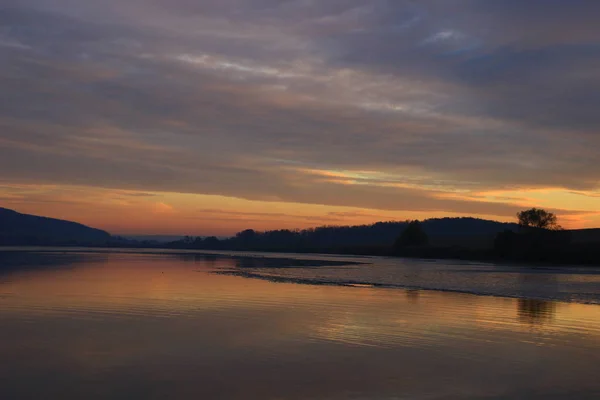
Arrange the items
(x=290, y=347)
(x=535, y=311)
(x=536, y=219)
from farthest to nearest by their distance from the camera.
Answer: (x=536, y=219) < (x=535, y=311) < (x=290, y=347)

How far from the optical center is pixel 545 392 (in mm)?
13367

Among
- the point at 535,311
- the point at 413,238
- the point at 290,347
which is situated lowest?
the point at 290,347

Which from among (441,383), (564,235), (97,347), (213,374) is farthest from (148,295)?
(564,235)

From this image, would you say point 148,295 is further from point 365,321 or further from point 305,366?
point 305,366

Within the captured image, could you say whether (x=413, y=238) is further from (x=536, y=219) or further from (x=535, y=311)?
(x=535, y=311)

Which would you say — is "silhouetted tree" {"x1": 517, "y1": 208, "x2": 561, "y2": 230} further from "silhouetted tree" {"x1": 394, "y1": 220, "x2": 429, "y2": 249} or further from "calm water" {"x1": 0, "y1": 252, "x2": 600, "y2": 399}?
"calm water" {"x1": 0, "y1": 252, "x2": 600, "y2": 399}

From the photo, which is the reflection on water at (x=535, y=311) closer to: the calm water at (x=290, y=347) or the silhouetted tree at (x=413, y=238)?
the calm water at (x=290, y=347)

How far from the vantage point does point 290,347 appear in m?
18.2

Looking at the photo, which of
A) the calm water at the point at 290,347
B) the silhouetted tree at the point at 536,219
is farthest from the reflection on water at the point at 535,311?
Result: the silhouetted tree at the point at 536,219

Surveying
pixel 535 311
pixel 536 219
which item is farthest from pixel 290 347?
pixel 536 219

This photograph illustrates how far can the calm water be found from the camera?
44.2 feet

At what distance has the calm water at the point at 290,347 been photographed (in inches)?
530

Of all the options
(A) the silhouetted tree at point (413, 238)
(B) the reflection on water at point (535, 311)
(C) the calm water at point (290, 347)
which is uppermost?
(A) the silhouetted tree at point (413, 238)

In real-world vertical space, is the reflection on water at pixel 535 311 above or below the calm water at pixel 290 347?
above
